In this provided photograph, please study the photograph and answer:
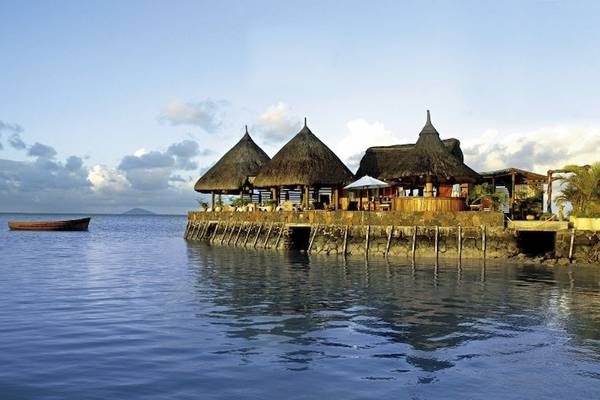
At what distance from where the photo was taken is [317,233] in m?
35.4

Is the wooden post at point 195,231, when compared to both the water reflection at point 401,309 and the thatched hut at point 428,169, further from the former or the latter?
the water reflection at point 401,309

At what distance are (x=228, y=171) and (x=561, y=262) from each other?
26263 millimetres

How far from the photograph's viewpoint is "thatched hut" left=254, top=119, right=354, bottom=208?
130ft

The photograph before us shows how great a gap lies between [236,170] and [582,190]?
81.2 ft

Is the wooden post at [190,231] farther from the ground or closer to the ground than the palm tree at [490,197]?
closer to the ground

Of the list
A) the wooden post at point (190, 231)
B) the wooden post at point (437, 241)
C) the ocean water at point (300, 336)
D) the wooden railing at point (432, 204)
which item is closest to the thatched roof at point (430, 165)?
the wooden railing at point (432, 204)

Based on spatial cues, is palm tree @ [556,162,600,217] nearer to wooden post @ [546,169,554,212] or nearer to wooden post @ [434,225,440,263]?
wooden post @ [546,169,554,212]

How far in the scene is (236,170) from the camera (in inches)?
1865

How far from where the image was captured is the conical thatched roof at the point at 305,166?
3956 centimetres

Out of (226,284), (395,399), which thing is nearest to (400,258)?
(226,284)

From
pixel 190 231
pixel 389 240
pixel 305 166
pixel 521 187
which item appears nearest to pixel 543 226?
pixel 389 240

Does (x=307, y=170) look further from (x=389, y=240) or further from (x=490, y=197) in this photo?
(x=490, y=197)

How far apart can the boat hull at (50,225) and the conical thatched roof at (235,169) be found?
35.0m

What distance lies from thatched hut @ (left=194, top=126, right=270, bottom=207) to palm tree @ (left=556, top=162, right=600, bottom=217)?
22.5 meters
